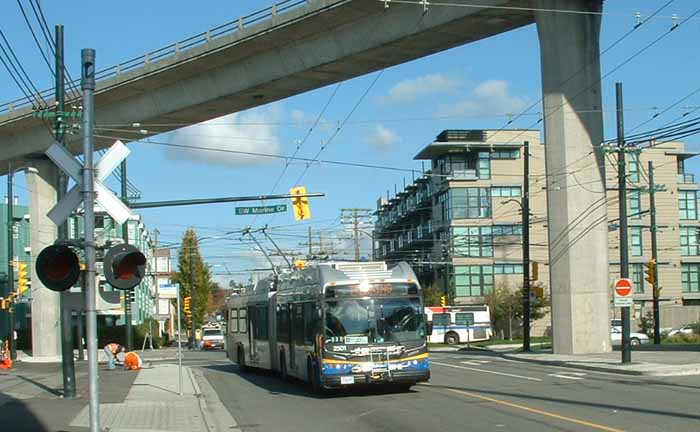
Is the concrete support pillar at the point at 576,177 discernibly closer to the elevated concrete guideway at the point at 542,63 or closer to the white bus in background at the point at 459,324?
the elevated concrete guideway at the point at 542,63

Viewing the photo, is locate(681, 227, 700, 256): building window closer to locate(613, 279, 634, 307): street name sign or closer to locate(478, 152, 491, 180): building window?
locate(478, 152, 491, 180): building window

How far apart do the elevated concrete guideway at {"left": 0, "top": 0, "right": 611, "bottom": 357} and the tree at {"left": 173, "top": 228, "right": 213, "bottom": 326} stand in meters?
50.9

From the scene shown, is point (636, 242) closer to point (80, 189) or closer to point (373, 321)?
point (373, 321)

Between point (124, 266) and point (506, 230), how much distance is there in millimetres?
70364

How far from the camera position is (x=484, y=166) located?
7756 centimetres

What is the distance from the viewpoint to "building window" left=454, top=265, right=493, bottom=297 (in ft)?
258

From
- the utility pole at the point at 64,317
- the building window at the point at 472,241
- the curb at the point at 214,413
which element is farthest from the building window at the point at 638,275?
the utility pole at the point at 64,317

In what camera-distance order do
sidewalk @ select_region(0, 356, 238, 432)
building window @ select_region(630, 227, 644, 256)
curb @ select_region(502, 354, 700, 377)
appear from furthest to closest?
1. building window @ select_region(630, 227, 644, 256)
2. curb @ select_region(502, 354, 700, 377)
3. sidewalk @ select_region(0, 356, 238, 432)

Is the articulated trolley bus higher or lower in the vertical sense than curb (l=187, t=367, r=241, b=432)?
higher

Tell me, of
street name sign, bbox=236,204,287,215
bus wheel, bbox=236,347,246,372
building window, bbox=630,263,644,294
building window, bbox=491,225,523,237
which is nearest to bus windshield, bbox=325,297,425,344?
street name sign, bbox=236,204,287,215

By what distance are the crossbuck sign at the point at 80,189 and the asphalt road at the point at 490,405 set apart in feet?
21.2

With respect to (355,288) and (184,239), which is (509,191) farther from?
(355,288)

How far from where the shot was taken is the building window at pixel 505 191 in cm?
7719

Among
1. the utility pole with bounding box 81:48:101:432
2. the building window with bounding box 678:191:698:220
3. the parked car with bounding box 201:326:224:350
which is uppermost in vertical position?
the building window with bounding box 678:191:698:220
